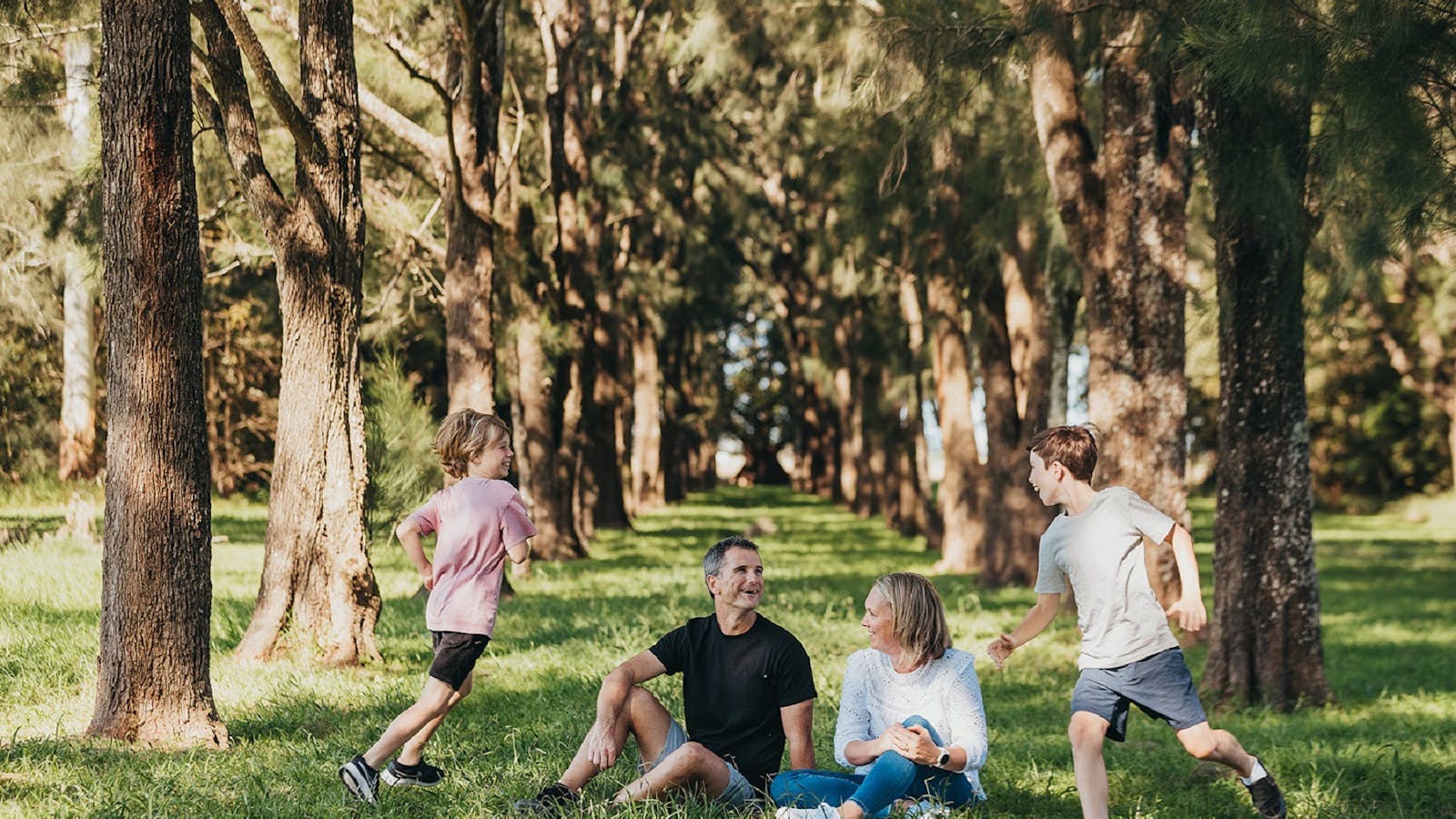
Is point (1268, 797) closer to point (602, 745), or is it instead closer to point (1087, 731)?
point (1087, 731)

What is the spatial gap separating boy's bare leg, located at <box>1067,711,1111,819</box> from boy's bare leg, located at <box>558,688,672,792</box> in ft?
5.56

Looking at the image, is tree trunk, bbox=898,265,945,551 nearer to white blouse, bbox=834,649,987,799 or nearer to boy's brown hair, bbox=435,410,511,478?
boy's brown hair, bbox=435,410,511,478

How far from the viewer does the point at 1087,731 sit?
6.00m

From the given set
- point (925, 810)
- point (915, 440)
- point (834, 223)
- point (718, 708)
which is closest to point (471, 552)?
point (718, 708)

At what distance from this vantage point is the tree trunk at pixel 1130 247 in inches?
484

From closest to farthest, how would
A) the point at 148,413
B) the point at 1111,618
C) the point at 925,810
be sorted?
the point at 925,810
the point at 1111,618
the point at 148,413

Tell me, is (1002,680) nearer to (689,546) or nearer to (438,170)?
(438,170)

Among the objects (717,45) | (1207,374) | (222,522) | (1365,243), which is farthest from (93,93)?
(1207,374)

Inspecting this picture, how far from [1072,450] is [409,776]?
10.5 ft

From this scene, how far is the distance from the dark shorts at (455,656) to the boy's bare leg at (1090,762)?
8.35 ft

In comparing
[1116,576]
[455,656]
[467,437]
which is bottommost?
[455,656]

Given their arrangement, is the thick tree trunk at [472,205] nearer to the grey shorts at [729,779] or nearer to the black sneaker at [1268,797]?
the grey shorts at [729,779]

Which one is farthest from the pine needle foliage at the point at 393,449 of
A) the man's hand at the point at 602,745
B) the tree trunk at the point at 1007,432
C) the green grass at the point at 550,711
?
the tree trunk at the point at 1007,432

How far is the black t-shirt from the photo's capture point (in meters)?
5.95
